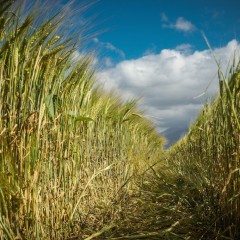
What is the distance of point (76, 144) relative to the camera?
5.88 ft

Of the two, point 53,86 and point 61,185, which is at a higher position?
point 53,86

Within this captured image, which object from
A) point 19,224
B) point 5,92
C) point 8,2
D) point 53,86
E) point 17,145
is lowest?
point 19,224

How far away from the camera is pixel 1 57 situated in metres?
1.28

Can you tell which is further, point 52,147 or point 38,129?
point 52,147

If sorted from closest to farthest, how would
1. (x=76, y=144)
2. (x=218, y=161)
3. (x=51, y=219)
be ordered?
(x=51, y=219)
(x=218, y=161)
(x=76, y=144)

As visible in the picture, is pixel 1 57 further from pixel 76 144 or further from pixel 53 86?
pixel 76 144

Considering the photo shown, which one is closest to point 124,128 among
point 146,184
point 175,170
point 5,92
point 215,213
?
point 146,184

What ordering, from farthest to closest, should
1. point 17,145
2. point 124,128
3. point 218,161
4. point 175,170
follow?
point 175,170, point 124,128, point 218,161, point 17,145

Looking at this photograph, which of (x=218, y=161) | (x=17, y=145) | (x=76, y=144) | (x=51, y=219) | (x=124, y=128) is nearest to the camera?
(x=17, y=145)

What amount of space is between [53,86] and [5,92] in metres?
0.31

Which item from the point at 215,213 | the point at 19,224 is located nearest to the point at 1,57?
the point at 19,224

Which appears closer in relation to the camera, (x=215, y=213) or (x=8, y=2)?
(x=8, y=2)

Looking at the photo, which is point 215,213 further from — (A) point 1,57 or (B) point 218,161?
(A) point 1,57

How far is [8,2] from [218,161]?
118cm
